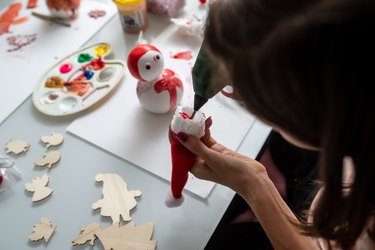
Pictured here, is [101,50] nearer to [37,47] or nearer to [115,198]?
[37,47]

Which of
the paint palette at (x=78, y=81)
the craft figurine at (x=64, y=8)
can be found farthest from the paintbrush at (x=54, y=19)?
the paint palette at (x=78, y=81)

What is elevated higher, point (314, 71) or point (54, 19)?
point (314, 71)

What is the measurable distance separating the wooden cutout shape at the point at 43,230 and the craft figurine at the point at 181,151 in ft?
0.58

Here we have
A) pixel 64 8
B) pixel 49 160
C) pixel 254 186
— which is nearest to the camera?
pixel 254 186

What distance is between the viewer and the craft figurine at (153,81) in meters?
0.63

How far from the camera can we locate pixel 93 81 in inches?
29.6

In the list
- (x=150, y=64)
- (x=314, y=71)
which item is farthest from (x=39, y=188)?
(x=314, y=71)

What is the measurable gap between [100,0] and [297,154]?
23.8 inches

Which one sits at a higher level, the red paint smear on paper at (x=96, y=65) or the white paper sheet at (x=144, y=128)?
the red paint smear on paper at (x=96, y=65)

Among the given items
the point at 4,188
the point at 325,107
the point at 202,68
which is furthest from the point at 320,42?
the point at 4,188

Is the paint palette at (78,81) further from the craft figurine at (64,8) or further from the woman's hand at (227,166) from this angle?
the woman's hand at (227,166)

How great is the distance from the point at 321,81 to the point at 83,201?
0.42 metres

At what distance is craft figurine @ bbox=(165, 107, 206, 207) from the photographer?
54 cm

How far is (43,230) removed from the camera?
56 centimetres
